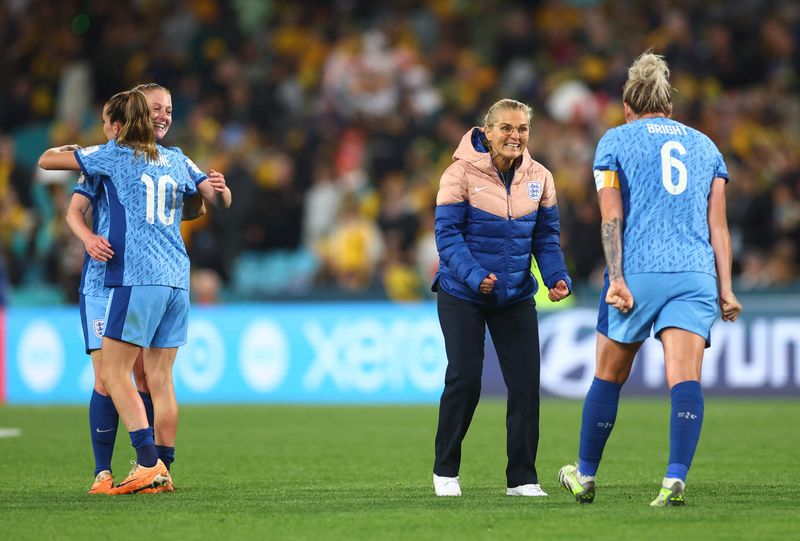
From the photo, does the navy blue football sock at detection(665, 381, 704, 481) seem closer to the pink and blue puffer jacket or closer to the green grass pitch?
the green grass pitch

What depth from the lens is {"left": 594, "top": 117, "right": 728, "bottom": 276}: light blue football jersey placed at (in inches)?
271

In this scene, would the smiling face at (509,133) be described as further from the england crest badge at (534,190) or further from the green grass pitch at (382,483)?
the green grass pitch at (382,483)

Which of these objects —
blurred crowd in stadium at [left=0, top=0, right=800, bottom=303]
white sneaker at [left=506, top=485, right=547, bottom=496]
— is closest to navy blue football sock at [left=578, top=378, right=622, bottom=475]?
white sneaker at [left=506, top=485, right=547, bottom=496]

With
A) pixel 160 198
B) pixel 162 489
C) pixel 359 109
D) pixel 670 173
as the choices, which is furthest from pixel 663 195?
pixel 359 109

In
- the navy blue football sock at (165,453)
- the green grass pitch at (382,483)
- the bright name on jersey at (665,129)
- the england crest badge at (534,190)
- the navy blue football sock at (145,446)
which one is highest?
the bright name on jersey at (665,129)

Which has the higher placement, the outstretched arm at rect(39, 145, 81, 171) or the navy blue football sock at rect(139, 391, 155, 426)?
the outstretched arm at rect(39, 145, 81, 171)

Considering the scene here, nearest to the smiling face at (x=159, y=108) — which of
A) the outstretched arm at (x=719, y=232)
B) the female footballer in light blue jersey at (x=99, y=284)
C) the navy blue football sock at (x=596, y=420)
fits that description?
the female footballer in light blue jersey at (x=99, y=284)

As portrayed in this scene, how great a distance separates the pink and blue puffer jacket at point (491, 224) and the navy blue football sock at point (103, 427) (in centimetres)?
211

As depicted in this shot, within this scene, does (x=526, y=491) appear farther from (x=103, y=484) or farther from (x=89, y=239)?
(x=89, y=239)

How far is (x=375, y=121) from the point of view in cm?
2002

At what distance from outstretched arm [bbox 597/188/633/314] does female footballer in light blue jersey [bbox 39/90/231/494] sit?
100 inches

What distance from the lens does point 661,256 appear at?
6.87 m

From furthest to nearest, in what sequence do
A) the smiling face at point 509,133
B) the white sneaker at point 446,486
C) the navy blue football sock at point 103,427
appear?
the navy blue football sock at point 103,427 < the white sneaker at point 446,486 < the smiling face at point 509,133

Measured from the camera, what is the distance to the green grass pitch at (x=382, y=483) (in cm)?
635
